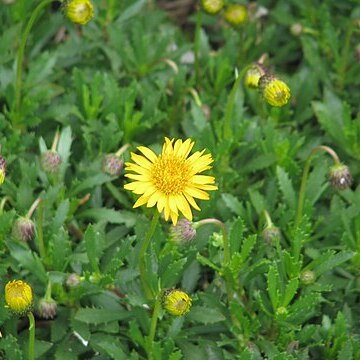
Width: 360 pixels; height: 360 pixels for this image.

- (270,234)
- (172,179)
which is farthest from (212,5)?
(172,179)

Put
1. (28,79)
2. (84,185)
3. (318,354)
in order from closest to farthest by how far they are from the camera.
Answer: (318,354) < (84,185) < (28,79)

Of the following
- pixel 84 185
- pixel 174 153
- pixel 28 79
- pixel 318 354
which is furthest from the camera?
pixel 28 79

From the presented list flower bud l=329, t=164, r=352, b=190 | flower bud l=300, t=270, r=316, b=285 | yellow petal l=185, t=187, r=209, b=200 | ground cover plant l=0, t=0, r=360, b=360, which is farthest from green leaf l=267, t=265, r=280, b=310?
flower bud l=329, t=164, r=352, b=190

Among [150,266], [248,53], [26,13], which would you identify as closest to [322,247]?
[150,266]

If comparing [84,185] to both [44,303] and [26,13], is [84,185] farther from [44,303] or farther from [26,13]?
[26,13]

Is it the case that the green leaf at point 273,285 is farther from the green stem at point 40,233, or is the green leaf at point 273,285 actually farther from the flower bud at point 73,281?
the green stem at point 40,233

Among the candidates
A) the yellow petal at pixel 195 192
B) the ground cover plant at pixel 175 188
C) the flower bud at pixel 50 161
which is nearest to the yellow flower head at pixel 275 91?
the ground cover plant at pixel 175 188
